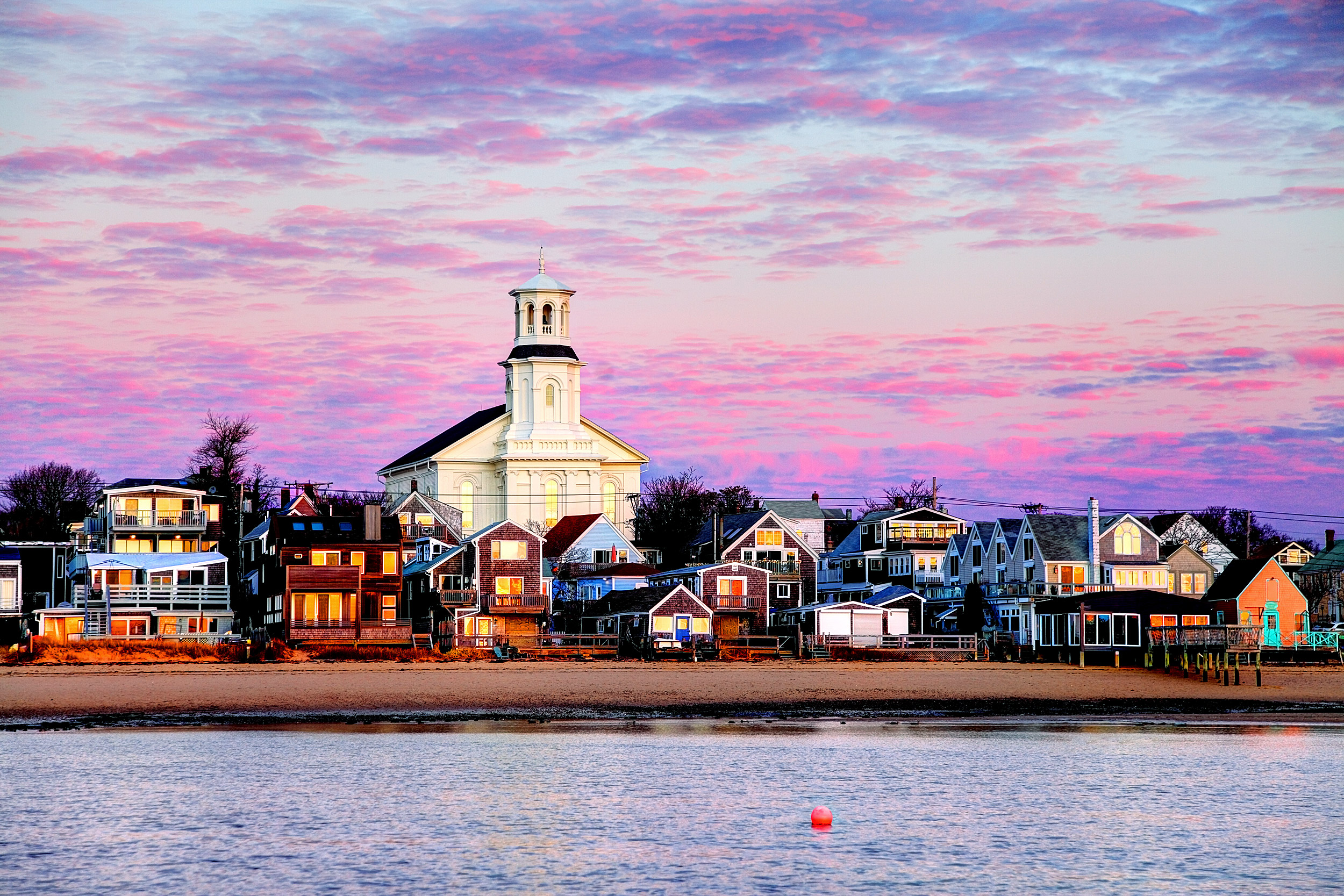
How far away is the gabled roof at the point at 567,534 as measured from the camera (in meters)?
102

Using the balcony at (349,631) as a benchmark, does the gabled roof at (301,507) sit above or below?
above

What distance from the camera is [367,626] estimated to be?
78125 millimetres

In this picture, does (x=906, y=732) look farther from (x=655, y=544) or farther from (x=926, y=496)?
(x=926, y=496)

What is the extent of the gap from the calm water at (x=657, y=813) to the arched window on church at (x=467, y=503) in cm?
7854

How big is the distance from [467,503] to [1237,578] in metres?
57.5

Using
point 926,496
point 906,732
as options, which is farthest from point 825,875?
point 926,496

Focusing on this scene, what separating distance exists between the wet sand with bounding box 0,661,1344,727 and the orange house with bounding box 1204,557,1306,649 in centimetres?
1967

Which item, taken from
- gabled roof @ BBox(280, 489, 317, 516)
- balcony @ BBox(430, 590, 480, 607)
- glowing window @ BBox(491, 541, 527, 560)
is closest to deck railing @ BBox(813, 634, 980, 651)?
glowing window @ BBox(491, 541, 527, 560)

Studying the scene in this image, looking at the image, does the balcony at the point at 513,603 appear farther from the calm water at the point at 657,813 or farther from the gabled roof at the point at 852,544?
the calm water at the point at 657,813

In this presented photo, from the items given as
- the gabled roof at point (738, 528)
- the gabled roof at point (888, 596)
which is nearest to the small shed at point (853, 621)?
the gabled roof at point (888, 596)

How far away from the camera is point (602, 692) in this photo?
193ft

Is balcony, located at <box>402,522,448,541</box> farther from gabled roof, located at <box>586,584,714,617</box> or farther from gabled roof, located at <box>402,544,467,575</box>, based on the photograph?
gabled roof, located at <box>586,584,714,617</box>

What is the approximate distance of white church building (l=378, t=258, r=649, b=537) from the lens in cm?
12412

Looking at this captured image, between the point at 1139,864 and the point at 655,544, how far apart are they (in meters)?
92.0
